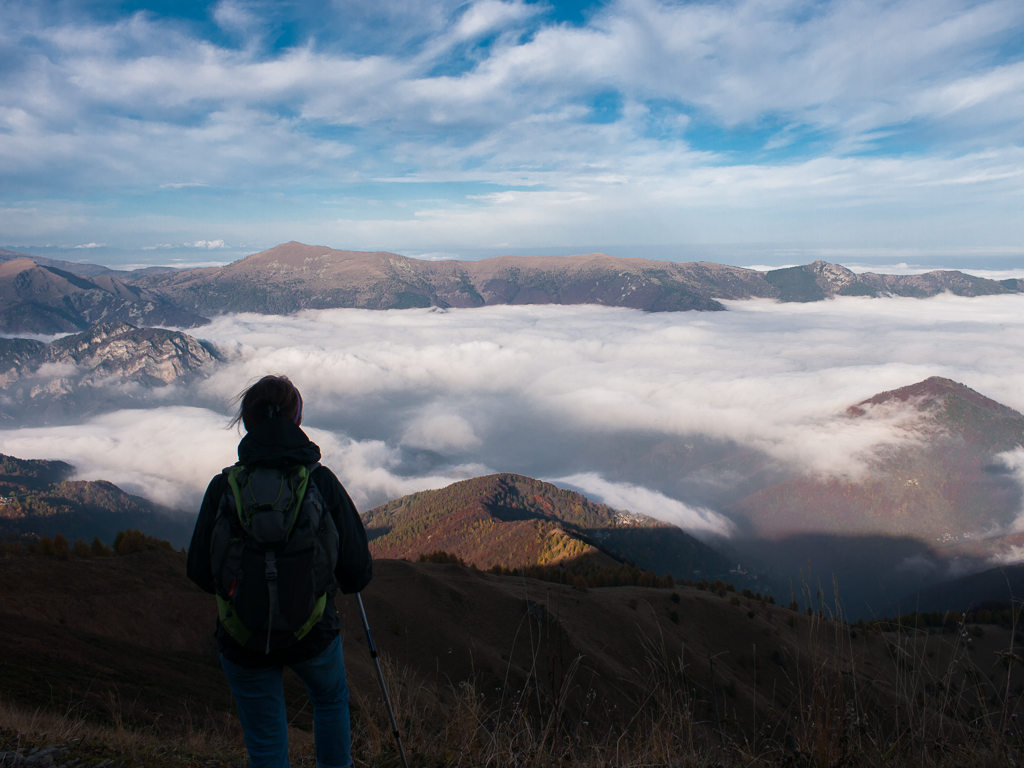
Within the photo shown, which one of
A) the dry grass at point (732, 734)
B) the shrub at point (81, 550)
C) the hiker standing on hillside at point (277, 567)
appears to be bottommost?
the shrub at point (81, 550)

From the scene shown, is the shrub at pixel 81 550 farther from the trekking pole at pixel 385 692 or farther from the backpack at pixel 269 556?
the backpack at pixel 269 556

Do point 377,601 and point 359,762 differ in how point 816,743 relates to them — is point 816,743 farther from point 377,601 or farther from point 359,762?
point 377,601

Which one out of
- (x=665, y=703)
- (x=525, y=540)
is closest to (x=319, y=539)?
(x=665, y=703)

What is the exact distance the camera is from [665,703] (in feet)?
16.4

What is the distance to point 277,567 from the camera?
3594 mm

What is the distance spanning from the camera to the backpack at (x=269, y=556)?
357 centimetres

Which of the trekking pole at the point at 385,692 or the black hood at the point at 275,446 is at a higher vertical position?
the black hood at the point at 275,446

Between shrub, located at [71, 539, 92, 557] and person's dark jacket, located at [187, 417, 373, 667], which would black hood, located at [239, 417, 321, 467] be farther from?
shrub, located at [71, 539, 92, 557]

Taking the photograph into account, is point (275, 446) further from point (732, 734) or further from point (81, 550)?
point (81, 550)

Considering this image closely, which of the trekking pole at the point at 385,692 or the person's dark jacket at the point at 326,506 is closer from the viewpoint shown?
the person's dark jacket at the point at 326,506

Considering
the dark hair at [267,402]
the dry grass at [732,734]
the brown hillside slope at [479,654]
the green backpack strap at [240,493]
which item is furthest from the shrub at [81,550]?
the green backpack strap at [240,493]

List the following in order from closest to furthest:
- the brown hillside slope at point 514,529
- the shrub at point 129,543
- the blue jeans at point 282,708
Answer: the blue jeans at point 282,708
the shrub at point 129,543
the brown hillside slope at point 514,529

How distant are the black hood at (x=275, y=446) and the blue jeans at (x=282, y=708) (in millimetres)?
1502

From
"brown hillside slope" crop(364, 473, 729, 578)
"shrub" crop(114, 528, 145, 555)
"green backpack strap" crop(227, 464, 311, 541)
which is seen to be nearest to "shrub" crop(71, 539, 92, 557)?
"shrub" crop(114, 528, 145, 555)
